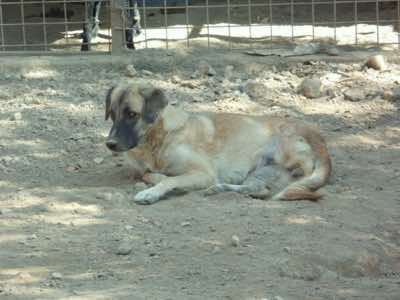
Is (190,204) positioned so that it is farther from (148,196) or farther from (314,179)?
(314,179)

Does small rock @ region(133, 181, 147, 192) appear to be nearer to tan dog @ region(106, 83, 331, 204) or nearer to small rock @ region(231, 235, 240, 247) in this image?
tan dog @ region(106, 83, 331, 204)

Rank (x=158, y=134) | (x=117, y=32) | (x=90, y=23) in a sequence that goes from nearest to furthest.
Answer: (x=158, y=134)
(x=117, y=32)
(x=90, y=23)

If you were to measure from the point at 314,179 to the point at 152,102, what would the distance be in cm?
125

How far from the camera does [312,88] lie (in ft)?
Answer: 28.0

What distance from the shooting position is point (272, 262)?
17.0ft

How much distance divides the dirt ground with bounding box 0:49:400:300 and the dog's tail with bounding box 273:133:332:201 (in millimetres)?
91

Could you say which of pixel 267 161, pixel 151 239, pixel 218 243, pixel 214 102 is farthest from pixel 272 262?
pixel 214 102

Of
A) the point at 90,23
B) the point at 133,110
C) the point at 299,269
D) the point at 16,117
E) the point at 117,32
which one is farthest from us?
the point at 90,23

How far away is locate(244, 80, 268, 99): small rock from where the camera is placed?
8.55m

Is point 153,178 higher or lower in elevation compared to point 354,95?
lower

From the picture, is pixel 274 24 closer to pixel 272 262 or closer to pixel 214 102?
pixel 214 102

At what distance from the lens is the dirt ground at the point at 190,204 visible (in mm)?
4934

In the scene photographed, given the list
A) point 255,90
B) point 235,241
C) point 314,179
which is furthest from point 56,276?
point 255,90

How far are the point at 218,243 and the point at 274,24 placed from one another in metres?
5.85
